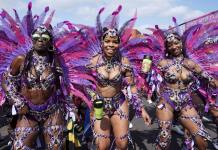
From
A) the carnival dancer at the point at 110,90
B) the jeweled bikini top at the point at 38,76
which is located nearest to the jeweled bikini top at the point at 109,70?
the carnival dancer at the point at 110,90

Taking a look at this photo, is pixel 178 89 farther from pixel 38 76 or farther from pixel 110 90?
pixel 38 76

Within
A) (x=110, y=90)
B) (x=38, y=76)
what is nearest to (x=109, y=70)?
(x=110, y=90)

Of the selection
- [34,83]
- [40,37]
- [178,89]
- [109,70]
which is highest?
[40,37]

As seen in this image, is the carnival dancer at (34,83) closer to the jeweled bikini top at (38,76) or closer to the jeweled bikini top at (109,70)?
the jeweled bikini top at (38,76)

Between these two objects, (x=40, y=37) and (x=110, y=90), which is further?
(x=110, y=90)

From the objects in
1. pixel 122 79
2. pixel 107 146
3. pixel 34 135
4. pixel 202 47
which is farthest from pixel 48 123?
pixel 202 47

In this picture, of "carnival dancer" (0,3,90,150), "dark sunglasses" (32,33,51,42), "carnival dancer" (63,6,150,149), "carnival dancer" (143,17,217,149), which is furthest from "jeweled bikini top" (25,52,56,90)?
"carnival dancer" (143,17,217,149)

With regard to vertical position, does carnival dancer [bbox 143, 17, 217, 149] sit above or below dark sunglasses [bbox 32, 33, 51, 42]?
below

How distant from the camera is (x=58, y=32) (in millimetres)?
4617

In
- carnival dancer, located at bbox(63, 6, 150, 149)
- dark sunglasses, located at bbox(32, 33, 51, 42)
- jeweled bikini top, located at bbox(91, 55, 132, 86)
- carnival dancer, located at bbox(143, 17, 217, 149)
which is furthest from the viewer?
carnival dancer, located at bbox(143, 17, 217, 149)

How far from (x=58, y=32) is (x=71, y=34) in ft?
1.16

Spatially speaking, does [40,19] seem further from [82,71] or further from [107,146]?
[107,146]

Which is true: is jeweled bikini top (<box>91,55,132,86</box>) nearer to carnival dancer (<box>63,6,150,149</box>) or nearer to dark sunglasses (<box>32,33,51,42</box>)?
carnival dancer (<box>63,6,150,149</box>)

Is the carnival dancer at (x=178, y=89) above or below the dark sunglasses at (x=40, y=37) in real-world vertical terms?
below
